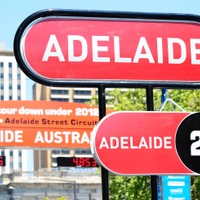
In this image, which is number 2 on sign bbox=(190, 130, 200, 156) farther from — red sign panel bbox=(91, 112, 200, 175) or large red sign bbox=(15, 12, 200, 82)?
large red sign bbox=(15, 12, 200, 82)

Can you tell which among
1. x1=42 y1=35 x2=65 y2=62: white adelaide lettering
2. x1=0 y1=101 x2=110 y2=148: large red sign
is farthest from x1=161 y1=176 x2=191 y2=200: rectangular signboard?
x1=42 y1=35 x2=65 y2=62: white adelaide lettering

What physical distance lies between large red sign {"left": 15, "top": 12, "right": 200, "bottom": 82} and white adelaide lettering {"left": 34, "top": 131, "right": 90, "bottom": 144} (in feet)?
67.4

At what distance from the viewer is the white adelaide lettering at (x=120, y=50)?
8656 millimetres

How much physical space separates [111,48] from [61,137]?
2119cm

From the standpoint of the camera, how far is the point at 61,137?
2986cm

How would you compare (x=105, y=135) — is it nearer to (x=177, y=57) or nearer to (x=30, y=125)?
(x=177, y=57)

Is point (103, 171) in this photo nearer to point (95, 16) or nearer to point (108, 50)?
point (108, 50)

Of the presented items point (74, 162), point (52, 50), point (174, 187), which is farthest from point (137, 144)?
point (74, 162)

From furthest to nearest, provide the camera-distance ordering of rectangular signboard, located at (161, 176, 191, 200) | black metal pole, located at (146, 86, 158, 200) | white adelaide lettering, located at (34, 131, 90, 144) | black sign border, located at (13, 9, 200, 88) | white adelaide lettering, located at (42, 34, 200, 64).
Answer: white adelaide lettering, located at (34, 131, 90, 144) < rectangular signboard, located at (161, 176, 191, 200) < black metal pole, located at (146, 86, 158, 200) < white adelaide lettering, located at (42, 34, 200, 64) < black sign border, located at (13, 9, 200, 88)

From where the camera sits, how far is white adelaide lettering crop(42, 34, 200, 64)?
8.66 m

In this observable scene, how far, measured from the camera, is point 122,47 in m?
8.82

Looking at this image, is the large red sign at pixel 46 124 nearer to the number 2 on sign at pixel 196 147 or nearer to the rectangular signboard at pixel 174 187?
the rectangular signboard at pixel 174 187

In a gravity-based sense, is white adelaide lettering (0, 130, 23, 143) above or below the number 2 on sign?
above

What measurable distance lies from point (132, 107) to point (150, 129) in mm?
36815
